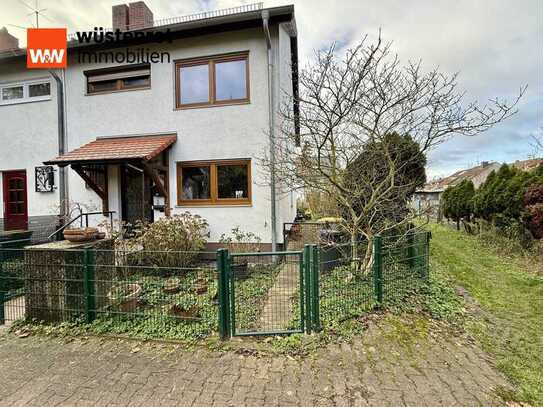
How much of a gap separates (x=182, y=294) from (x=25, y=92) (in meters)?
9.85

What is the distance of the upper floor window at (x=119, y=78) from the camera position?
28.1 feet

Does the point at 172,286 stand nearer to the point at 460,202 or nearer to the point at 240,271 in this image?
the point at 240,271

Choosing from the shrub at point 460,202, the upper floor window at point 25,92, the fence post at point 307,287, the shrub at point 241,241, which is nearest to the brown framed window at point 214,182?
the shrub at point 241,241

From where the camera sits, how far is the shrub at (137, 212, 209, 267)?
6.73 meters

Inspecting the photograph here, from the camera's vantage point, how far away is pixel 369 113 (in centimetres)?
554

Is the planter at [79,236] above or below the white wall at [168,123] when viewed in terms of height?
below

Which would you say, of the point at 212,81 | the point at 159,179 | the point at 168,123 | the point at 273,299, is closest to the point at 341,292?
the point at 273,299

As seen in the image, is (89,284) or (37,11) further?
(37,11)

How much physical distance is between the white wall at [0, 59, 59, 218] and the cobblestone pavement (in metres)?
6.99

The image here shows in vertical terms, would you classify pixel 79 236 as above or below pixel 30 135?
below

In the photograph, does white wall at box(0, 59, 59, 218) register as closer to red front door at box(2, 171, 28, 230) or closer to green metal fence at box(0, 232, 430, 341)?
red front door at box(2, 171, 28, 230)

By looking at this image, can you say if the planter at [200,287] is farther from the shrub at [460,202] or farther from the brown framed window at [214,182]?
the shrub at [460,202]

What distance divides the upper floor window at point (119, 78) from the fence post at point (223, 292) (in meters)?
6.92

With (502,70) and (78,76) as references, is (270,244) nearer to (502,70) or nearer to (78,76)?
(78,76)
